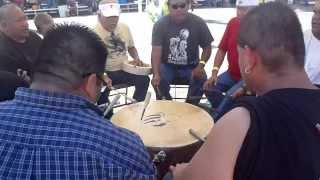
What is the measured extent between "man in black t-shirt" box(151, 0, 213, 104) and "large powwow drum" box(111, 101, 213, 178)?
1539 millimetres

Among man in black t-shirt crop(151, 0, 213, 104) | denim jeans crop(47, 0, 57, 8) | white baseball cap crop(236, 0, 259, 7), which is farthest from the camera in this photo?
denim jeans crop(47, 0, 57, 8)

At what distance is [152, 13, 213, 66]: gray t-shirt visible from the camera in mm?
4895

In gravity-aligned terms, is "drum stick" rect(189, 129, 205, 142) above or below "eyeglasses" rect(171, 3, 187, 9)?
below

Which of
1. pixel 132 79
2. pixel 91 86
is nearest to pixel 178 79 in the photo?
pixel 132 79

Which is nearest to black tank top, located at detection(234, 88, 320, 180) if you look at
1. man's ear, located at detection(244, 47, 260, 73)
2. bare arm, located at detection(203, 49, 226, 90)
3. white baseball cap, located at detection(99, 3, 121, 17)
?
man's ear, located at detection(244, 47, 260, 73)

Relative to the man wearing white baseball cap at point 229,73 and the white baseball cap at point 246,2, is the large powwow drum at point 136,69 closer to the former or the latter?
the man wearing white baseball cap at point 229,73

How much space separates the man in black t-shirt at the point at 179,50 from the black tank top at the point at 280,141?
3446 mm

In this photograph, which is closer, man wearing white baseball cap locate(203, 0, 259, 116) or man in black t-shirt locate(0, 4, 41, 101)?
man in black t-shirt locate(0, 4, 41, 101)

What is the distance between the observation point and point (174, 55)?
4926mm

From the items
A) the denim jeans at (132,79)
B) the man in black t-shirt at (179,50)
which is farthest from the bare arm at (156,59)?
the denim jeans at (132,79)

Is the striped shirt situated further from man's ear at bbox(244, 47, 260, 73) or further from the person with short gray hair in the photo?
man's ear at bbox(244, 47, 260, 73)

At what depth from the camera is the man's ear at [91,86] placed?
151cm

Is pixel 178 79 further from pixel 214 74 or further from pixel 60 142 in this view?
pixel 60 142

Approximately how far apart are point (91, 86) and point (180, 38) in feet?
11.3
